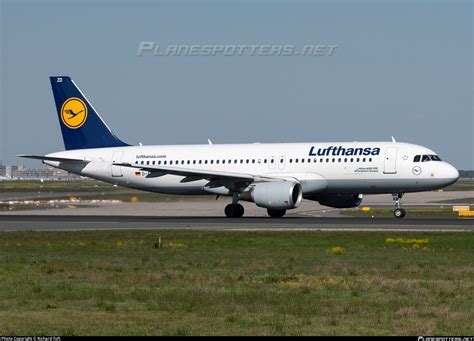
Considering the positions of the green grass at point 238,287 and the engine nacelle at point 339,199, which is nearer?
the green grass at point 238,287

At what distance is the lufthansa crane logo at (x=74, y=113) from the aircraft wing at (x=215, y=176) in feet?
31.2

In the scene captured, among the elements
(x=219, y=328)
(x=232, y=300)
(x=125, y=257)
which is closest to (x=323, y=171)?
(x=125, y=257)

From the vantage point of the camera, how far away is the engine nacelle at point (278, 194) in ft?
176

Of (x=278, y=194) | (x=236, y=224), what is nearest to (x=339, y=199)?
(x=278, y=194)

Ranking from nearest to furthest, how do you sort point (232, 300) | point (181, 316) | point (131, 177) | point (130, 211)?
point (181, 316)
point (232, 300)
point (131, 177)
point (130, 211)

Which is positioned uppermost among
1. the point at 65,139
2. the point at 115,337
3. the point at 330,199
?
the point at 65,139

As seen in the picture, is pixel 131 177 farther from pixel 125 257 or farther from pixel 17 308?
pixel 17 308

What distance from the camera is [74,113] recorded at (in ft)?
215

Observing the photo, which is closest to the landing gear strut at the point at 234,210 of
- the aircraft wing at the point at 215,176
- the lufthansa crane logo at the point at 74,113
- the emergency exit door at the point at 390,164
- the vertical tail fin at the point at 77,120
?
the aircraft wing at the point at 215,176

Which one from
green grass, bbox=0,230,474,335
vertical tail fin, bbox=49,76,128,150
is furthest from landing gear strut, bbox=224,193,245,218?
green grass, bbox=0,230,474,335

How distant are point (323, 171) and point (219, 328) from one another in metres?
38.4

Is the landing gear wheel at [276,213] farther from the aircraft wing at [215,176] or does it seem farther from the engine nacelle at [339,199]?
the aircraft wing at [215,176]

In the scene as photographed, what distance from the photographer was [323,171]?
5578cm

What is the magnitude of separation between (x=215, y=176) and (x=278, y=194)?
15.0 ft
